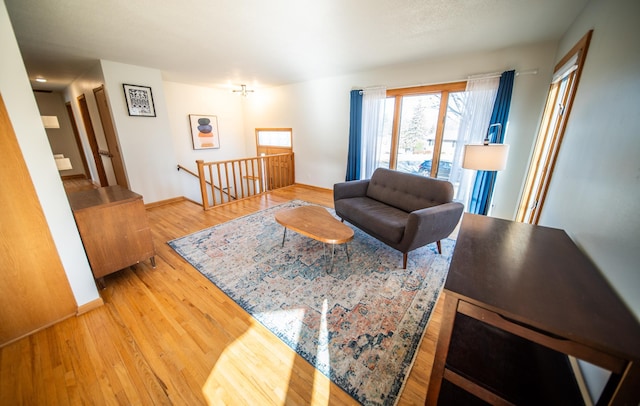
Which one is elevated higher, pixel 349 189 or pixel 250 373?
pixel 349 189

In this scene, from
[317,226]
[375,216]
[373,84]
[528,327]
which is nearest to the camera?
[528,327]

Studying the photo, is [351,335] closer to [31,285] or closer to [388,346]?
[388,346]

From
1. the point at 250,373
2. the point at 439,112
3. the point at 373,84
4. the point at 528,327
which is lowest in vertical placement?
the point at 250,373

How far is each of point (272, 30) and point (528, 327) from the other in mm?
3018

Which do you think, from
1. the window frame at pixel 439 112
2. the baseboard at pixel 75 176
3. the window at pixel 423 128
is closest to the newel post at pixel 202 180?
the window at pixel 423 128

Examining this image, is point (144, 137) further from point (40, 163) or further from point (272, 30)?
point (272, 30)

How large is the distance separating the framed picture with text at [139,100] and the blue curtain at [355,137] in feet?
11.6

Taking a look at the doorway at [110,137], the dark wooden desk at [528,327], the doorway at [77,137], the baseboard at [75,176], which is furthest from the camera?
the baseboard at [75,176]

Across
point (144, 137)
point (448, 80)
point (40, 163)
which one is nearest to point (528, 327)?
point (40, 163)

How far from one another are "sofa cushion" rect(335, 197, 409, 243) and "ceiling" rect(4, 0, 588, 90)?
6.39ft

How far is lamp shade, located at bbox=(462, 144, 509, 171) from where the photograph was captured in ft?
6.67

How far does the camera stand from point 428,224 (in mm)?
2117

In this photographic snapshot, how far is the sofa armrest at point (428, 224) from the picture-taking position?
6.77 feet

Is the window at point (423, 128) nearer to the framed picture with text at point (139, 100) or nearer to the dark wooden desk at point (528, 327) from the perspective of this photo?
the dark wooden desk at point (528, 327)
